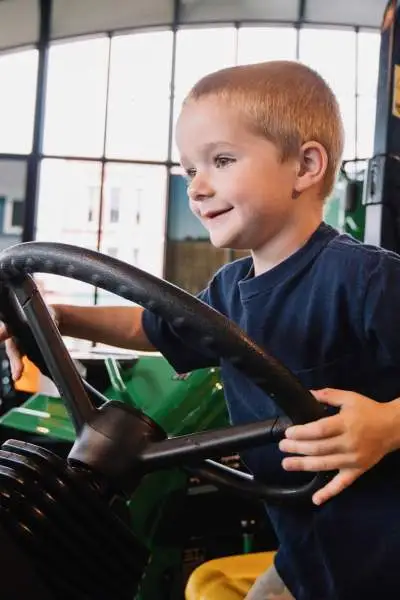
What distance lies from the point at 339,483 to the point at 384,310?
0.73ft

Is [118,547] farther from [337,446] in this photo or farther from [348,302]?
[348,302]

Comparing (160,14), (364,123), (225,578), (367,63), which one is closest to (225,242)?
(225,578)

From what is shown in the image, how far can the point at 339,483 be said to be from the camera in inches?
26.3

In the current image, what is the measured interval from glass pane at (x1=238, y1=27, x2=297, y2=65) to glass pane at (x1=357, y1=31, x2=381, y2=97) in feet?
2.28

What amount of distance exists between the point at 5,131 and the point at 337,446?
21.5 ft

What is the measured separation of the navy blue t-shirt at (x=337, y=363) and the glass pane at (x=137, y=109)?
6020mm

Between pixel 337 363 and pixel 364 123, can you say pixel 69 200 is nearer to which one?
pixel 364 123

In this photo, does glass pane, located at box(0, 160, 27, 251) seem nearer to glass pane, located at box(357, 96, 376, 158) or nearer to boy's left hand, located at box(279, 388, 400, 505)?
glass pane, located at box(357, 96, 376, 158)

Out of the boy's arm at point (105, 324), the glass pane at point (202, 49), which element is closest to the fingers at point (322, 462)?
the boy's arm at point (105, 324)

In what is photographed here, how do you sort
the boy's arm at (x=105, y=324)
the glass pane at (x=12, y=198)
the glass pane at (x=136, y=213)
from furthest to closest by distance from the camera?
the glass pane at (x=136, y=213) → the glass pane at (x=12, y=198) → the boy's arm at (x=105, y=324)

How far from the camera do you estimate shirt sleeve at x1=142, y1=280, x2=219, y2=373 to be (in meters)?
1.08

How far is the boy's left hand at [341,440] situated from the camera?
0.63 metres

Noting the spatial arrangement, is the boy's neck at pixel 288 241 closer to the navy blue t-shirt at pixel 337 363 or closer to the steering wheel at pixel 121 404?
the navy blue t-shirt at pixel 337 363

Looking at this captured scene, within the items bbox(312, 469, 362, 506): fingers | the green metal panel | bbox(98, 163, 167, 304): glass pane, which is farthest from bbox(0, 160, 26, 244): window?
bbox(312, 469, 362, 506): fingers
